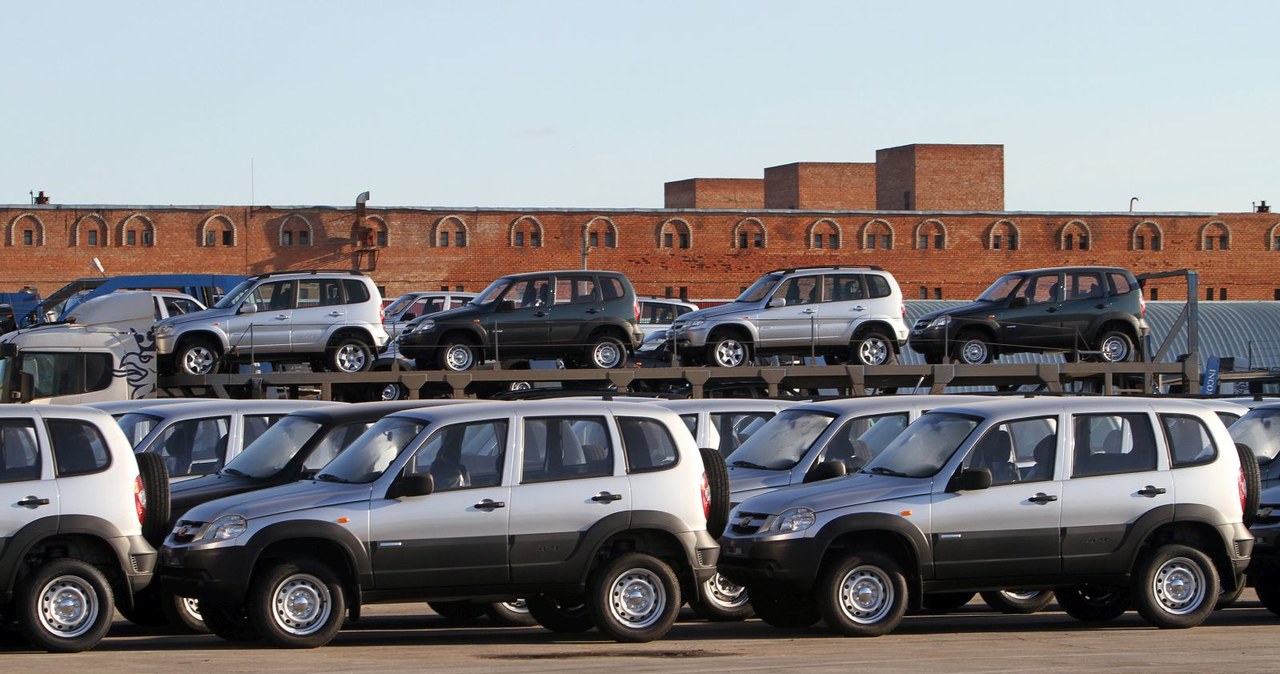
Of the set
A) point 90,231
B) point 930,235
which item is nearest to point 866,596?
point 90,231

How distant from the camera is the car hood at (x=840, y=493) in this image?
12148 mm

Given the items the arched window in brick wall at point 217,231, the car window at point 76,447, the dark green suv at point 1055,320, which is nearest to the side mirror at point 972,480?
the car window at point 76,447

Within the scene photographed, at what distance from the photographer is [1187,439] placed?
12742 millimetres

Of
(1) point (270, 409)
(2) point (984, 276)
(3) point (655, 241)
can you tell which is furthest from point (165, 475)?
(2) point (984, 276)

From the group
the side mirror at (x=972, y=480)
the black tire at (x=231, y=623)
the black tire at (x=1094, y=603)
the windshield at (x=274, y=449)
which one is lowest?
the black tire at (x=1094, y=603)

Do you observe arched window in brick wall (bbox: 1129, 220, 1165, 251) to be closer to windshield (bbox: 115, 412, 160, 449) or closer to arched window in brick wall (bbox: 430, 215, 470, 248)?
arched window in brick wall (bbox: 430, 215, 470, 248)

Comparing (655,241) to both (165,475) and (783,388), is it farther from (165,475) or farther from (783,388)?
(165,475)

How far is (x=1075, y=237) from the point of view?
223 feet

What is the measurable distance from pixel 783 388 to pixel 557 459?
475 inches

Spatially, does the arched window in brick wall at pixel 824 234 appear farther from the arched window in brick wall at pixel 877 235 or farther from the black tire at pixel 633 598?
the black tire at pixel 633 598

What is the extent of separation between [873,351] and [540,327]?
16.1ft

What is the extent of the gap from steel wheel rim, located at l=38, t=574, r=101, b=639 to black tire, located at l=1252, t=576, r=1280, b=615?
941 cm

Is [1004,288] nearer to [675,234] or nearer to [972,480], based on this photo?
[972,480]

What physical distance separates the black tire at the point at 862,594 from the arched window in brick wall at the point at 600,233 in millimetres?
53284
